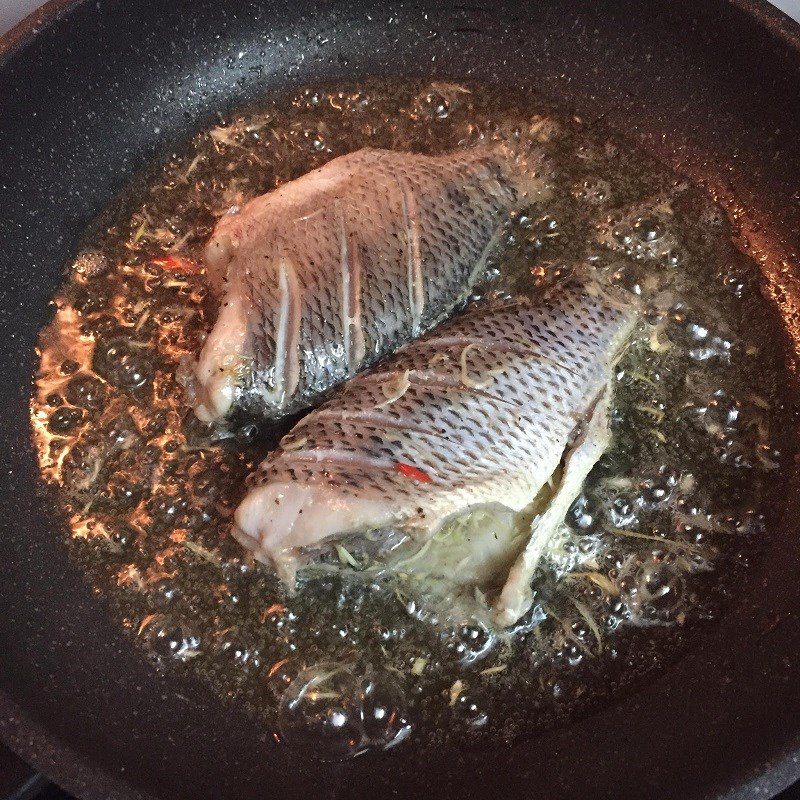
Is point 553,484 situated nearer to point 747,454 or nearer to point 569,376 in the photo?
point 569,376

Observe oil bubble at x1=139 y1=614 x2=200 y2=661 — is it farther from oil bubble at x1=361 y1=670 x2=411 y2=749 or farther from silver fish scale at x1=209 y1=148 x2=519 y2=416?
silver fish scale at x1=209 y1=148 x2=519 y2=416

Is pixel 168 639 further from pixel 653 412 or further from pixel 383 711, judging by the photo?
pixel 653 412

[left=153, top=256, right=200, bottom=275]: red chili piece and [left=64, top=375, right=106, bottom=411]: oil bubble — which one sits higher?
[left=153, top=256, right=200, bottom=275]: red chili piece

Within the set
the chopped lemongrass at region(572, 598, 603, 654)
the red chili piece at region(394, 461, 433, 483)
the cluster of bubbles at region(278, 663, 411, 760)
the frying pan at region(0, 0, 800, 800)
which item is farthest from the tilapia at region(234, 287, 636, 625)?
the frying pan at region(0, 0, 800, 800)

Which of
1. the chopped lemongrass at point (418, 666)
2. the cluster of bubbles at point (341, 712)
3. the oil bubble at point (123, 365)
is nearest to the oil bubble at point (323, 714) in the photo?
the cluster of bubbles at point (341, 712)

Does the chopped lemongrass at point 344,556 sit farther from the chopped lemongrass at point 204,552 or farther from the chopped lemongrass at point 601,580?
the chopped lemongrass at point 601,580
